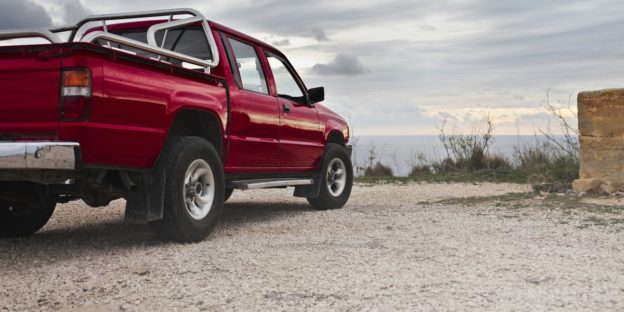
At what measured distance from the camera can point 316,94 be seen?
7.96m

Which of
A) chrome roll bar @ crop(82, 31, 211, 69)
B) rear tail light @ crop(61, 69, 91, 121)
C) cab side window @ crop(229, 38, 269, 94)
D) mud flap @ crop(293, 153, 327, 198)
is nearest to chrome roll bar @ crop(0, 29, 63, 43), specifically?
chrome roll bar @ crop(82, 31, 211, 69)

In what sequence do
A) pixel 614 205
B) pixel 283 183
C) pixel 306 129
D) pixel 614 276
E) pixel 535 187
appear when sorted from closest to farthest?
1. pixel 614 276
2. pixel 283 183
3. pixel 306 129
4. pixel 614 205
5. pixel 535 187

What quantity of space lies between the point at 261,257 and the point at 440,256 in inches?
52.2

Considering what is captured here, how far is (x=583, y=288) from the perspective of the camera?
3975mm

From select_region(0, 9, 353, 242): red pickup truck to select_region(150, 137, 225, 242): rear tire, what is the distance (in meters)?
0.01

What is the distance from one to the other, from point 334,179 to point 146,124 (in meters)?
3.97

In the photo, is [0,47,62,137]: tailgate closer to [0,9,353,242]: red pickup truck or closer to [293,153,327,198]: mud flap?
[0,9,353,242]: red pickup truck

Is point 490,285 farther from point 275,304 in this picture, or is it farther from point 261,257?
point 261,257

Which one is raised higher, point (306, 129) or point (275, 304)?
point (306, 129)

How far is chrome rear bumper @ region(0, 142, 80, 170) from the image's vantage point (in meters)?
4.30

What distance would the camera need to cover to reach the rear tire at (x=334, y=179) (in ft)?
26.9

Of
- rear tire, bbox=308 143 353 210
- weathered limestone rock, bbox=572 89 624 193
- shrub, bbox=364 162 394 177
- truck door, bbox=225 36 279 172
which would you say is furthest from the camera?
shrub, bbox=364 162 394 177

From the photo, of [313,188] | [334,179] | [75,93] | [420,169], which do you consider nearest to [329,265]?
[75,93]

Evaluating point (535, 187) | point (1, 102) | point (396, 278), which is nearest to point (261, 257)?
point (396, 278)
